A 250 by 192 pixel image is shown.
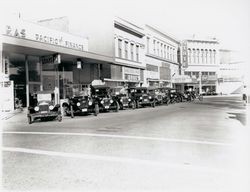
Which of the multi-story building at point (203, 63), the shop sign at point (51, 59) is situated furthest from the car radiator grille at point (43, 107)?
the multi-story building at point (203, 63)

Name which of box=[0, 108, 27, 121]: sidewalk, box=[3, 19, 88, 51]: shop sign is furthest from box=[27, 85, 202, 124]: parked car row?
box=[3, 19, 88, 51]: shop sign

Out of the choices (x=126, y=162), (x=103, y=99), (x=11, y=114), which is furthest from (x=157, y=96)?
(x=126, y=162)

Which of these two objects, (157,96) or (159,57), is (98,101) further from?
(159,57)

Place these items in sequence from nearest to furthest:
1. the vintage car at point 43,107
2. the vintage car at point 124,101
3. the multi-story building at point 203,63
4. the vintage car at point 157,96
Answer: the vintage car at point 43,107
the vintage car at point 124,101
the vintage car at point 157,96
the multi-story building at point 203,63

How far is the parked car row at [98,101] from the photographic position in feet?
50.4

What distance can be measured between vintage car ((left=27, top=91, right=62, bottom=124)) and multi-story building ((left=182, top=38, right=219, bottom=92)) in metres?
53.9

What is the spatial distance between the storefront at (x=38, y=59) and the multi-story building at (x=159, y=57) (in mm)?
16459

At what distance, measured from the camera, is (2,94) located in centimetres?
1873

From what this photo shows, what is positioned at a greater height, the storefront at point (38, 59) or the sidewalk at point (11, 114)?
the storefront at point (38, 59)

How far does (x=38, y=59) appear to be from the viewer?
25.3 m

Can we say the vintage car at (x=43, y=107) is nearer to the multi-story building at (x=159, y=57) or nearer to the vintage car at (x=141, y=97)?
the vintage car at (x=141, y=97)

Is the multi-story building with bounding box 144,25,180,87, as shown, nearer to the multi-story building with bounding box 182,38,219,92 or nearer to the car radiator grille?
the multi-story building with bounding box 182,38,219,92

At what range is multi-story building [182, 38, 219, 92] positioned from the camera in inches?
2707

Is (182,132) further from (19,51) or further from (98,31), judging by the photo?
(98,31)
